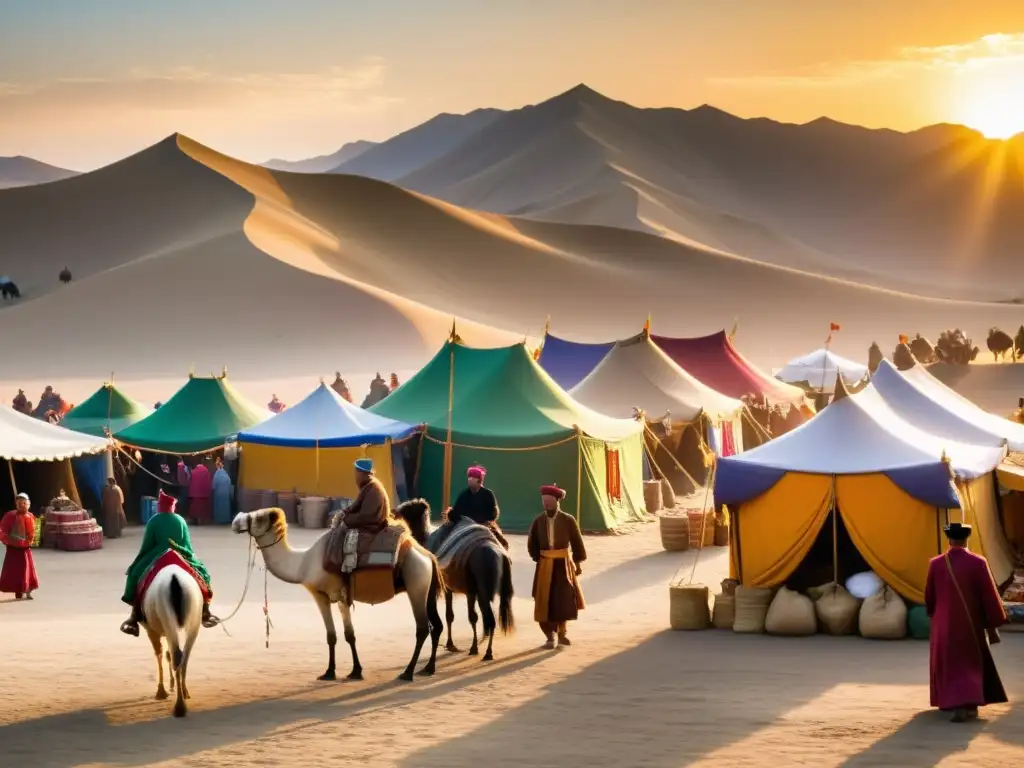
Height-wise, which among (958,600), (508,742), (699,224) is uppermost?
(699,224)

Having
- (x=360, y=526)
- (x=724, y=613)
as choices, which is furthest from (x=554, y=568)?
(x=360, y=526)

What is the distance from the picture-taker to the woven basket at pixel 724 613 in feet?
52.8

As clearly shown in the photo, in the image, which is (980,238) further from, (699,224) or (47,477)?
(47,477)

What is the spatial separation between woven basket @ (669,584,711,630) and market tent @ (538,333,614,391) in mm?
18762

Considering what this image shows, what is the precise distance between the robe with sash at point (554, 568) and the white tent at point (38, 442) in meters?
10.6

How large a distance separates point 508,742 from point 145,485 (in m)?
16.5

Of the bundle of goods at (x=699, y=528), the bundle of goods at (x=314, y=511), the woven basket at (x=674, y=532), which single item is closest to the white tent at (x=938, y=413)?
the bundle of goods at (x=699, y=528)

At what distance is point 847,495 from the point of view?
16.3 meters

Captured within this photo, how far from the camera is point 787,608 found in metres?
15.7

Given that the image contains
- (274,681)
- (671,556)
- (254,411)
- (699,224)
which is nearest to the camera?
(274,681)

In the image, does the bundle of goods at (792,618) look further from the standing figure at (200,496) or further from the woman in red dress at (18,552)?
the standing figure at (200,496)

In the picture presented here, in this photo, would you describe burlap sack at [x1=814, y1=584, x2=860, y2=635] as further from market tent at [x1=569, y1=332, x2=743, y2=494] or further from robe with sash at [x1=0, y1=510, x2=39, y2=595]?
market tent at [x1=569, y1=332, x2=743, y2=494]

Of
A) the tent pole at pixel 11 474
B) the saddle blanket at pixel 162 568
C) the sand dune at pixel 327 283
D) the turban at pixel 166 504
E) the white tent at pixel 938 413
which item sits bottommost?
the saddle blanket at pixel 162 568

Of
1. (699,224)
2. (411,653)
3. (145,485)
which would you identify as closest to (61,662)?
(411,653)
